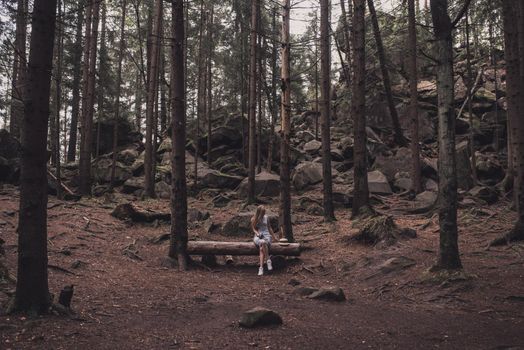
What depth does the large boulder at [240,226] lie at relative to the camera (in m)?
15.1

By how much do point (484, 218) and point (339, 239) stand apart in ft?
15.0

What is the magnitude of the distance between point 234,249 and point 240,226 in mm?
4096

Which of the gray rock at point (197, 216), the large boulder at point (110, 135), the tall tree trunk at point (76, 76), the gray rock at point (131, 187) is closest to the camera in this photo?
the gray rock at point (197, 216)

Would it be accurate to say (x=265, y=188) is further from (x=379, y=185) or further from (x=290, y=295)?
(x=290, y=295)

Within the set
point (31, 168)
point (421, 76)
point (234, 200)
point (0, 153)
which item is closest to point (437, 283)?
point (31, 168)

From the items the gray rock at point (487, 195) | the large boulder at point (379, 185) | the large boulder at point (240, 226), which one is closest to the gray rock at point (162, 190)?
the large boulder at point (240, 226)

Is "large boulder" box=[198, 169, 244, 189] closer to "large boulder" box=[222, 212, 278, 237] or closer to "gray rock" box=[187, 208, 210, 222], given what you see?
Result: "gray rock" box=[187, 208, 210, 222]

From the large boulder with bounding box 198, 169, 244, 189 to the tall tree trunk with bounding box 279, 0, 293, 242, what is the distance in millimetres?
12094

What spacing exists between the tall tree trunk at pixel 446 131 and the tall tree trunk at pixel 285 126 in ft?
16.8

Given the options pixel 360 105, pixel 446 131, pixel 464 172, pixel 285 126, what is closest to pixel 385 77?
pixel 464 172

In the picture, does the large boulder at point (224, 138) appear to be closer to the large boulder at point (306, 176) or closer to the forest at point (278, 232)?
the forest at point (278, 232)

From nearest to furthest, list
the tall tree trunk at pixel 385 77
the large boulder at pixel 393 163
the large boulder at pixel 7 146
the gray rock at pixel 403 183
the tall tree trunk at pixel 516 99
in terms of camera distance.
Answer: the tall tree trunk at pixel 516 99 < the large boulder at pixel 7 146 < the gray rock at pixel 403 183 < the large boulder at pixel 393 163 < the tall tree trunk at pixel 385 77

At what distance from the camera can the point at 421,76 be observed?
32438mm

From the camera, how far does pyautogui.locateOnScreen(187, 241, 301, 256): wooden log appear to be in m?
11.0
